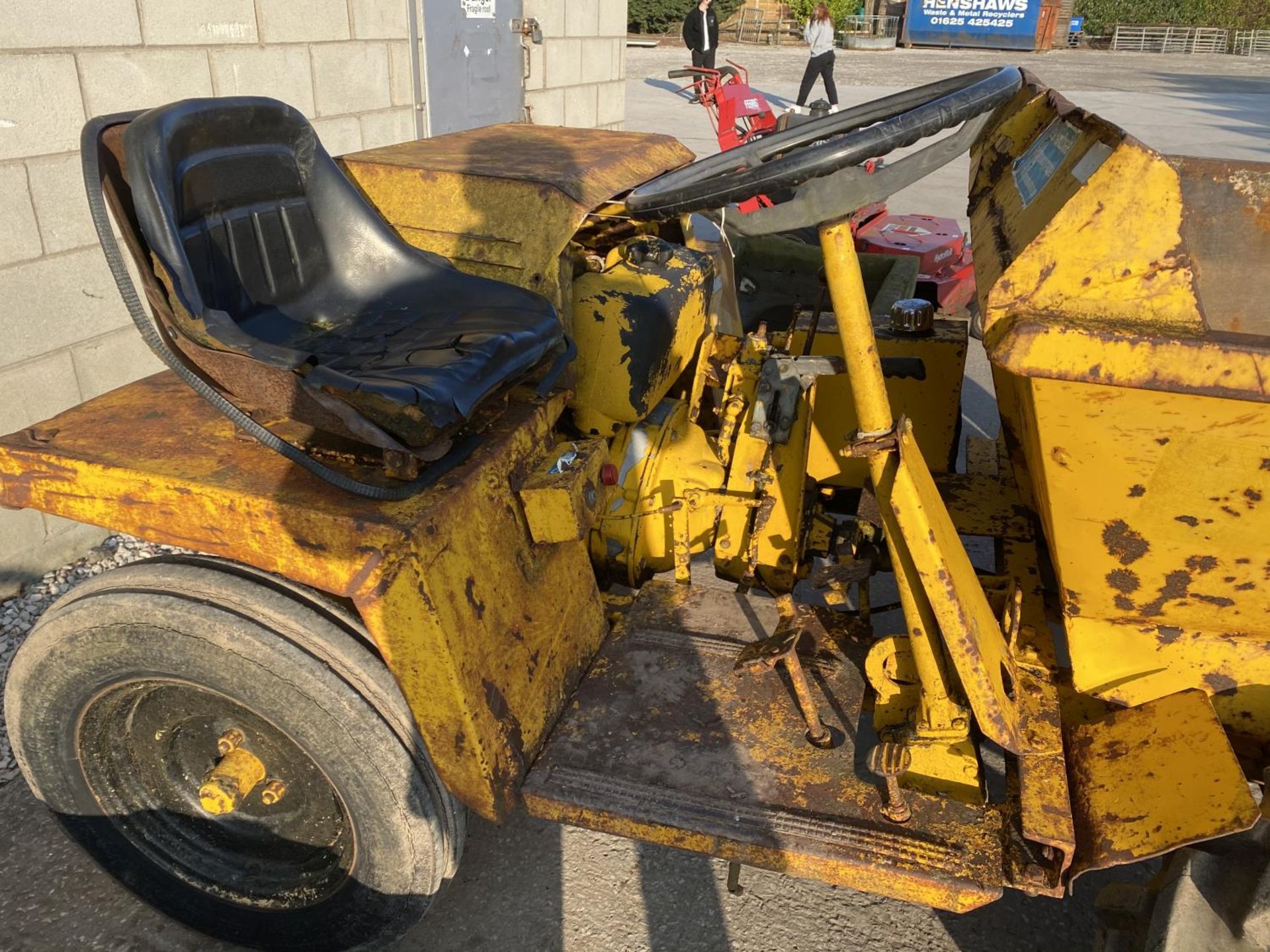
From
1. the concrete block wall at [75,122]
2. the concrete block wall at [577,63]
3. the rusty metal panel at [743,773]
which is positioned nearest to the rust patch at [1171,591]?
the rusty metal panel at [743,773]

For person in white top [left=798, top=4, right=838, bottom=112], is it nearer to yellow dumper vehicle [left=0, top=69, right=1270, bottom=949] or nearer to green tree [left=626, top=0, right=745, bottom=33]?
yellow dumper vehicle [left=0, top=69, right=1270, bottom=949]

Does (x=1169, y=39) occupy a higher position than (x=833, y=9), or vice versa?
(x=833, y=9)

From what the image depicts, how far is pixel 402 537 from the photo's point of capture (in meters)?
1.49

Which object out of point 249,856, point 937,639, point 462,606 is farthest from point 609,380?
point 249,856

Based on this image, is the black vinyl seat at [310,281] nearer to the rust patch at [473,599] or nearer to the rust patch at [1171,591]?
the rust patch at [473,599]

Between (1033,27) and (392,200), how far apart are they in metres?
30.3

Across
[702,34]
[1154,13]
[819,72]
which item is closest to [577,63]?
[702,34]

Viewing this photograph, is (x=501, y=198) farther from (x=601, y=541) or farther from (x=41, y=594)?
(x=41, y=594)

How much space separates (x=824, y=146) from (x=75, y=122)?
2.74m

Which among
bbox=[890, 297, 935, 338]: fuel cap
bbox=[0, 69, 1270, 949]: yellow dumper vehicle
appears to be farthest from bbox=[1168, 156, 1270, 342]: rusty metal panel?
bbox=[890, 297, 935, 338]: fuel cap

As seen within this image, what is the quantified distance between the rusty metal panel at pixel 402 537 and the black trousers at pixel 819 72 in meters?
12.4

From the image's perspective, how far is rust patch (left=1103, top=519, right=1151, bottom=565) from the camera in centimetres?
156

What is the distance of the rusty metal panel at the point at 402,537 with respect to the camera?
1531mm

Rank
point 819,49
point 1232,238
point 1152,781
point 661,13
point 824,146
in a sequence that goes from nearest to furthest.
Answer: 1. point 824,146
2. point 1152,781
3. point 1232,238
4. point 819,49
5. point 661,13
